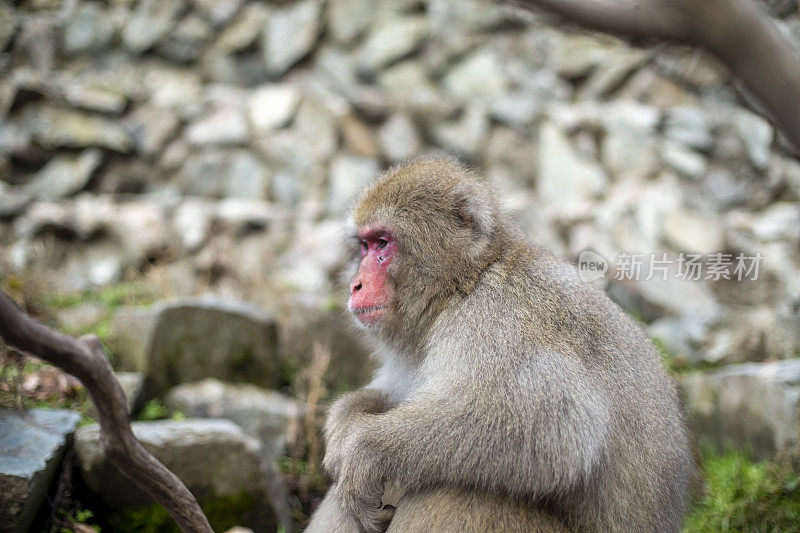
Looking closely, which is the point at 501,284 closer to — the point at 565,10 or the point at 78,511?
the point at 565,10

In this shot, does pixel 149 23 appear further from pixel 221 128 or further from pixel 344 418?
pixel 344 418

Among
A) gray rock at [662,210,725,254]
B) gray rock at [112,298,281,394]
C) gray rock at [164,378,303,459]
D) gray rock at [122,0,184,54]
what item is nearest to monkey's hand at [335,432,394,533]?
gray rock at [164,378,303,459]

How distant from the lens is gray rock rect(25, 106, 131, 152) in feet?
32.3

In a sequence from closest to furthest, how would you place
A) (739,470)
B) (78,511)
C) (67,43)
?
(78,511), (739,470), (67,43)

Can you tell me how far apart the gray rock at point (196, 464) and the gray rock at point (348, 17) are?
885 centimetres

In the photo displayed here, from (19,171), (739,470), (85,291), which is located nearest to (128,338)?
(85,291)

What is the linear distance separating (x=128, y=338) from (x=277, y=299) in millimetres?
1848

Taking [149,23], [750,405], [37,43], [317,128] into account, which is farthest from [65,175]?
[750,405]

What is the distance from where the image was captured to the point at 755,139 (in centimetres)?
956

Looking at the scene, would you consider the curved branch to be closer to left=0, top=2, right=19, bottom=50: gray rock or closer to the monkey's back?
the monkey's back

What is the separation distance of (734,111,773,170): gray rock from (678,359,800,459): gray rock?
5.76m

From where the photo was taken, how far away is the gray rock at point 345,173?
10070 mm

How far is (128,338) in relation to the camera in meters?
5.35

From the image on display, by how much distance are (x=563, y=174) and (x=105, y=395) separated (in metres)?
9.31
